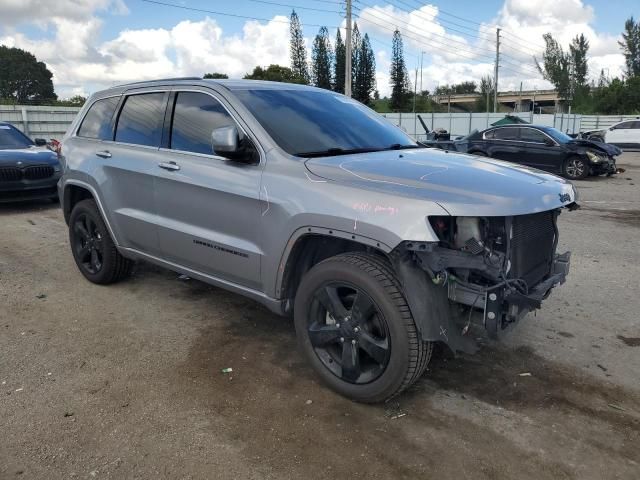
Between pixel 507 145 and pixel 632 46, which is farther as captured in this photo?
pixel 632 46

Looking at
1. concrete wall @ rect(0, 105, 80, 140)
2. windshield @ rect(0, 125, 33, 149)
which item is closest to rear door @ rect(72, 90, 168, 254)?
windshield @ rect(0, 125, 33, 149)

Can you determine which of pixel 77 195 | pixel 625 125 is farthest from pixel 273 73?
pixel 77 195

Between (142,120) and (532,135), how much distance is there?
12948mm

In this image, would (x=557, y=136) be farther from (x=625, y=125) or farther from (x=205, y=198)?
(x=205, y=198)

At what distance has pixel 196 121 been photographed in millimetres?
4090

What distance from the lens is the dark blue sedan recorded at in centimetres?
926

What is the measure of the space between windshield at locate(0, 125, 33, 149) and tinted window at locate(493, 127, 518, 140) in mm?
11816

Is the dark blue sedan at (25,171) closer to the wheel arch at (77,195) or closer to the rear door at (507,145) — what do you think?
the wheel arch at (77,195)

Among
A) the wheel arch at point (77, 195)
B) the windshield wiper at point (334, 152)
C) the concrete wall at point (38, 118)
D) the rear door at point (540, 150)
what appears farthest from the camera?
the concrete wall at point (38, 118)

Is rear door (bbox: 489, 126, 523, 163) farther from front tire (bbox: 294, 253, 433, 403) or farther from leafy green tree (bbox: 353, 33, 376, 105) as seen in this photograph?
leafy green tree (bbox: 353, 33, 376, 105)

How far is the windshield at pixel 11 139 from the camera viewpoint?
32.9 ft

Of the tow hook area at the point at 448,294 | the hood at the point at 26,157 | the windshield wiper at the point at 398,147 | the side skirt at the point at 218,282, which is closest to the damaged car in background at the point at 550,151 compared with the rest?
the hood at the point at 26,157

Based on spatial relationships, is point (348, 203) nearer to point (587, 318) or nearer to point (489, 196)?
point (489, 196)

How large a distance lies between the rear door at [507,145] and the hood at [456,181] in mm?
12238
